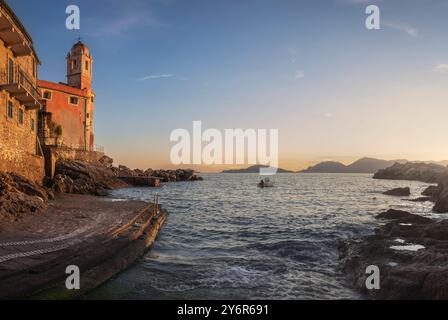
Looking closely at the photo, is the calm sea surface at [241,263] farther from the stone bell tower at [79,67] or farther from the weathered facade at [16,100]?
the stone bell tower at [79,67]

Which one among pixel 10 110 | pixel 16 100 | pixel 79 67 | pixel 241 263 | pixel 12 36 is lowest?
pixel 241 263

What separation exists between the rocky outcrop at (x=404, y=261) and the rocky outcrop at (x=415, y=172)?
97.0 m

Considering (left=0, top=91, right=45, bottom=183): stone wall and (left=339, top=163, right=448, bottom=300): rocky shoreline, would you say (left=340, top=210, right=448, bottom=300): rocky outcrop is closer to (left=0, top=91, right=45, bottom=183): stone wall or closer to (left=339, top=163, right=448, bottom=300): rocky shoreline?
(left=339, top=163, right=448, bottom=300): rocky shoreline

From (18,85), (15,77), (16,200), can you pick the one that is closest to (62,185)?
(15,77)

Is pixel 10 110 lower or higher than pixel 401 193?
higher

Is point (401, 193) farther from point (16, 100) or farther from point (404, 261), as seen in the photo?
point (16, 100)

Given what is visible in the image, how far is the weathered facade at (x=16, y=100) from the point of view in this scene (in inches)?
837

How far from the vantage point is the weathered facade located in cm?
2125

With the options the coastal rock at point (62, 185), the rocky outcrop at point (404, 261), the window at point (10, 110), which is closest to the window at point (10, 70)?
the window at point (10, 110)

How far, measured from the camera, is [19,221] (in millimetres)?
15328

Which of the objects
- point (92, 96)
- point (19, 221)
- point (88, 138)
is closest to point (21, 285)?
point (19, 221)

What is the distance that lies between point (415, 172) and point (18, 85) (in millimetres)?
126830

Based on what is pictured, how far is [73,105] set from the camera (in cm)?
5309
